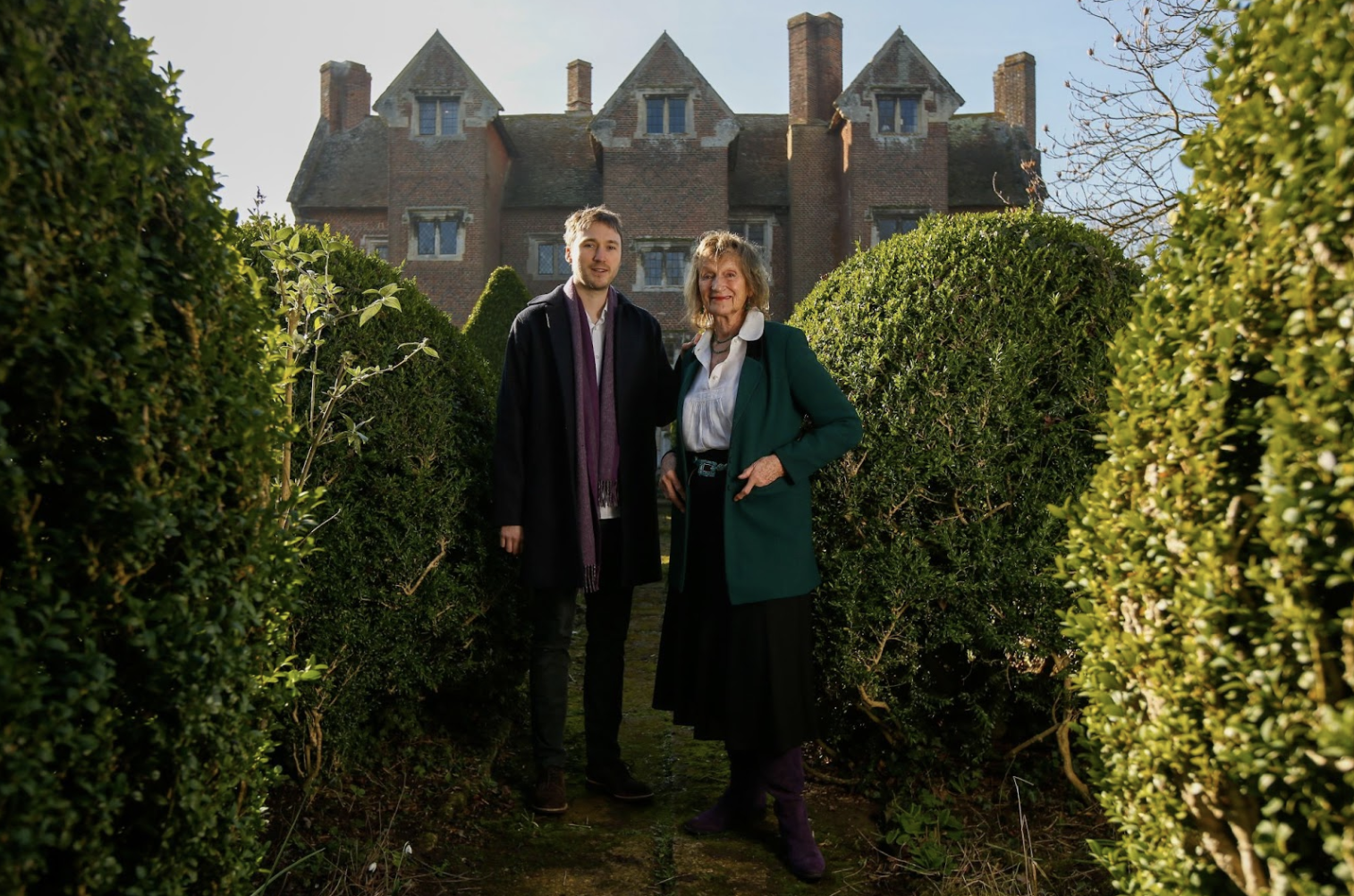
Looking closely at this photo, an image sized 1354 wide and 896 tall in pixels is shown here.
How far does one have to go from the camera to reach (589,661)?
439cm

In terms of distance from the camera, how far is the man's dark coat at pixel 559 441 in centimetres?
413

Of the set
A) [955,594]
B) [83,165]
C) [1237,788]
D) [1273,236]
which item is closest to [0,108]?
[83,165]

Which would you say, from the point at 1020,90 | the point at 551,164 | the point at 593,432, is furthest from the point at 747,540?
the point at 1020,90

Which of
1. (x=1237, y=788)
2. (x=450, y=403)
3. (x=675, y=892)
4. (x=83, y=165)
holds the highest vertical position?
(x=83, y=165)

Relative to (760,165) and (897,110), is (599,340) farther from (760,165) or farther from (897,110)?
(760,165)

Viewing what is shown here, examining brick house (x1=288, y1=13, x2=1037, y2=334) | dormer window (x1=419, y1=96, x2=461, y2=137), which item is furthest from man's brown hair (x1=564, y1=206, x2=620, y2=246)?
dormer window (x1=419, y1=96, x2=461, y2=137)

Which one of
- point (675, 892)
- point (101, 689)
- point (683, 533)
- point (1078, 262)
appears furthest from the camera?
point (1078, 262)

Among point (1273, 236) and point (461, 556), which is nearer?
point (1273, 236)

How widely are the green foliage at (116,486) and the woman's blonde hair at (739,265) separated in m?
1.99

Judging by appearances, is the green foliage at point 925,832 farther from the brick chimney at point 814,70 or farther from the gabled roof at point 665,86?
the brick chimney at point 814,70

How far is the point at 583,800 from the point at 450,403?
1873mm

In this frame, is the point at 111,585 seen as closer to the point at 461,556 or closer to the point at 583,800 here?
the point at 461,556

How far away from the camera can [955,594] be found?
3.93 metres

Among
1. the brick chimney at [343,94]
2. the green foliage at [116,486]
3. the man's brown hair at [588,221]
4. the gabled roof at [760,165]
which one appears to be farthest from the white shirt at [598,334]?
the brick chimney at [343,94]
